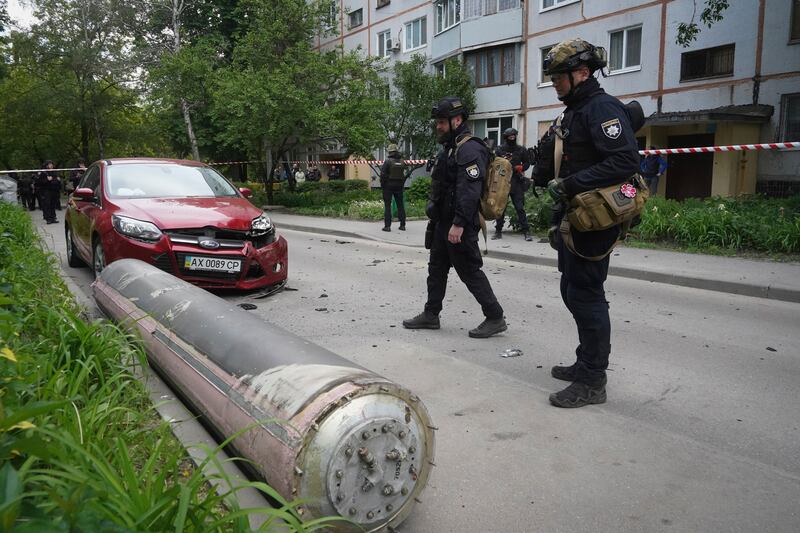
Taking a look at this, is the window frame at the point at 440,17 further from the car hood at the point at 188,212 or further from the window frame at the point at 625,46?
the car hood at the point at 188,212

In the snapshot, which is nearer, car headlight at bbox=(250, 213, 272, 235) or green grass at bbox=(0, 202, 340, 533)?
green grass at bbox=(0, 202, 340, 533)

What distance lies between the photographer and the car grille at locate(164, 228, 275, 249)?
262 inches

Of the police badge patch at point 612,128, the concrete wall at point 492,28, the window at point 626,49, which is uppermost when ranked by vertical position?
the concrete wall at point 492,28

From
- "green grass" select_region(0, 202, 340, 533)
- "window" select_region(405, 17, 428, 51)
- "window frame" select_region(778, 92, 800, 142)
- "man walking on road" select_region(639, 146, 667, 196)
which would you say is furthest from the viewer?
"window" select_region(405, 17, 428, 51)

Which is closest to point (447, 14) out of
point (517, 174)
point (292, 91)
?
point (292, 91)

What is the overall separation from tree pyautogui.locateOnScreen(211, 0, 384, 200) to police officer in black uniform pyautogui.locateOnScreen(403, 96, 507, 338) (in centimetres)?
1636

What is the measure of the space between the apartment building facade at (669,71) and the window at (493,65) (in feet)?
0.15

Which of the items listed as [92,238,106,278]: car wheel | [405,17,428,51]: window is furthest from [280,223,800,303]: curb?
[405,17,428,51]: window

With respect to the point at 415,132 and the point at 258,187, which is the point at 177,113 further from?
the point at 415,132

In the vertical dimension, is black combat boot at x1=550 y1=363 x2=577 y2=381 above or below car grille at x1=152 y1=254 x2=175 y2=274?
below

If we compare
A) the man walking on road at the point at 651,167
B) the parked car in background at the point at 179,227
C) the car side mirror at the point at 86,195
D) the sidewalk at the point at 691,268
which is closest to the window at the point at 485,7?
the man walking on road at the point at 651,167

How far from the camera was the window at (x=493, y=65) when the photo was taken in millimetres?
28547

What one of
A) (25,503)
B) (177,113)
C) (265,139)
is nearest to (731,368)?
(25,503)

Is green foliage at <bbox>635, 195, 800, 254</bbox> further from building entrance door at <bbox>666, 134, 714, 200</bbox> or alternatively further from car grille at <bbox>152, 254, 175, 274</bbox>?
building entrance door at <bbox>666, 134, 714, 200</bbox>
